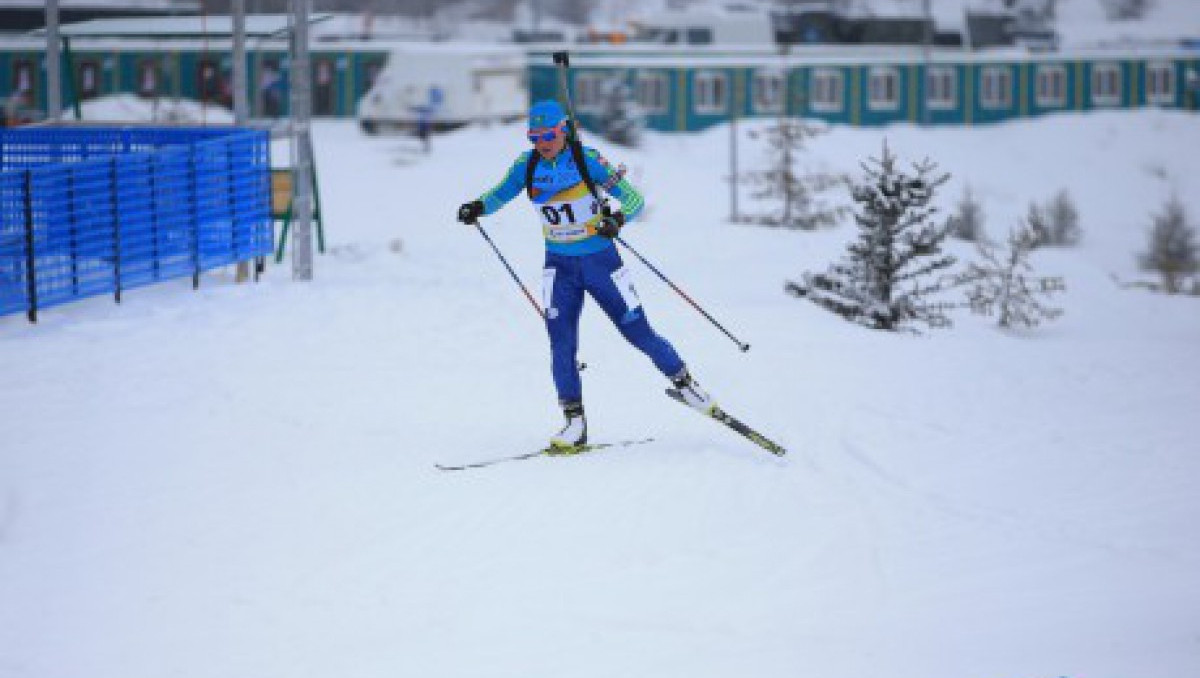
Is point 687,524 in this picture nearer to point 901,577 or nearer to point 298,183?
point 901,577

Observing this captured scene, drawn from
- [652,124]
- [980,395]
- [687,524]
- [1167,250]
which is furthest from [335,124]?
[687,524]

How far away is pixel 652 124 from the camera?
160 ft

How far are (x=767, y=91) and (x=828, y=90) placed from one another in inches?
87.8

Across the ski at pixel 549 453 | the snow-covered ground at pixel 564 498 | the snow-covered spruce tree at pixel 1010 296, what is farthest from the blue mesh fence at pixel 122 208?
the snow-covered spruce tree at pixel 1010 296

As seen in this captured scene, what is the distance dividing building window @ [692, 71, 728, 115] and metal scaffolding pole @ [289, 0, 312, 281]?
109ft

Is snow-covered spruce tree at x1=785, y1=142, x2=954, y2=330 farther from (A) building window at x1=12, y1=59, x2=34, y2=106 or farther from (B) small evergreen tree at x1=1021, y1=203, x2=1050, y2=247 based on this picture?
(A) building window at x1=12, y1=59, x2=34, y2=106

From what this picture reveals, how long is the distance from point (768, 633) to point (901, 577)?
40.3 inches

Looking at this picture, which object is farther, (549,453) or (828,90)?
(828,90)

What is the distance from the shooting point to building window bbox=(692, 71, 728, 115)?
49.0 metres

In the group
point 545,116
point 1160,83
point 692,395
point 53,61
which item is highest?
point 53,61

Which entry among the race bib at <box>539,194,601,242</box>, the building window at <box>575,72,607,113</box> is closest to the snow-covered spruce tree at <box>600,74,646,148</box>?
the building window at <box>575,72,607,113</box>

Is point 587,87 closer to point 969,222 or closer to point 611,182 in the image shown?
point 969,222

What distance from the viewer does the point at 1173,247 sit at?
106 ft

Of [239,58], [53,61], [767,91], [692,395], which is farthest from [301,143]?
[767,91]
